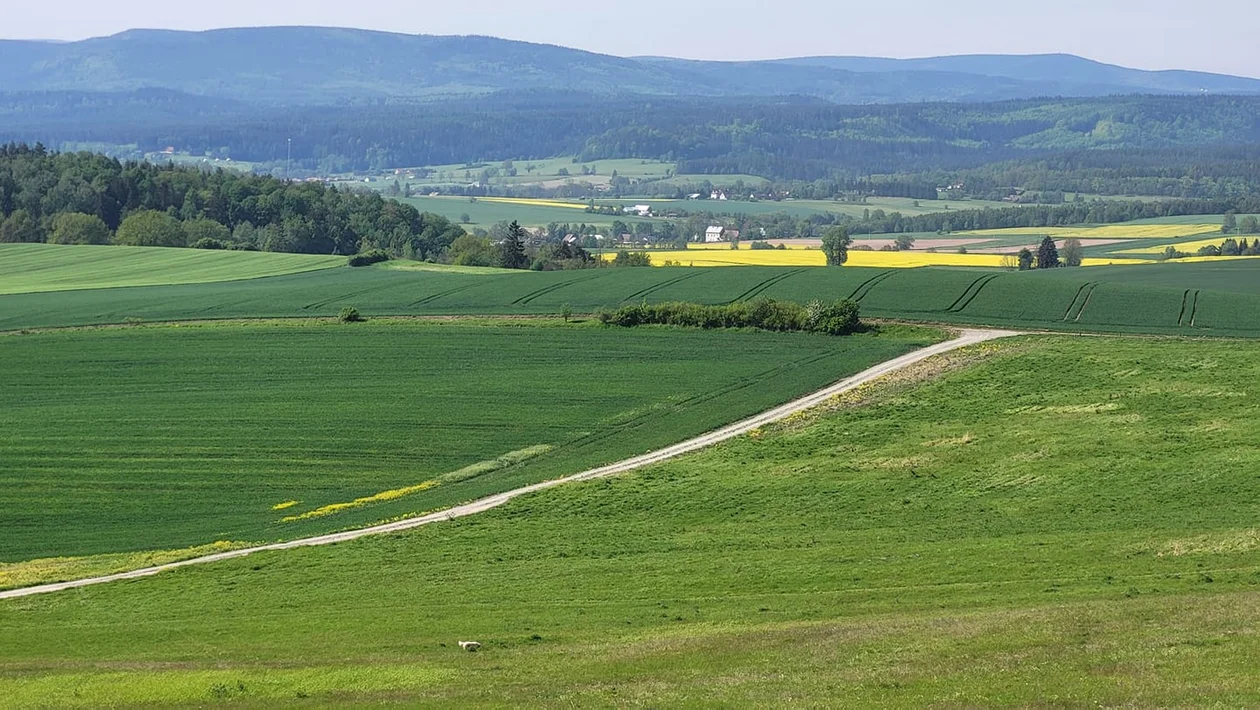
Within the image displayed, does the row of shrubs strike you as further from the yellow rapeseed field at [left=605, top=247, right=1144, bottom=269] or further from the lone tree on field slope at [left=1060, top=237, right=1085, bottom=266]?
the lone tree on field slope at [left=1060, top=237, right=1085, bottom=266]

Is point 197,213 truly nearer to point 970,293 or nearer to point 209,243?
point 209,243

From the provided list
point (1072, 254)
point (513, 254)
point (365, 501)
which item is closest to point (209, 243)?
point (513, 254)

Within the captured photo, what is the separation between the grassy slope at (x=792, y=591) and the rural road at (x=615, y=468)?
1.58 m

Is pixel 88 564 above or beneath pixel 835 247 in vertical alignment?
beneath

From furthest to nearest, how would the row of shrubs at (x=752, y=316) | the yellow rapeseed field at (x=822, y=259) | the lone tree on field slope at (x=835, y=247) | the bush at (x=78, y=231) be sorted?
1. the bush at (x=78, y=231)
2. the yellow rapeseed field at (x=822, y=259)
3. the lone tree on field slope at (x=835, y=247)
4. the row of shrubs at (x=752, y=316)

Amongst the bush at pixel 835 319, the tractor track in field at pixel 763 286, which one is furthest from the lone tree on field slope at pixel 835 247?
the bush at pixel 835 319

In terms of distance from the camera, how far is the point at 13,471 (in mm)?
58094

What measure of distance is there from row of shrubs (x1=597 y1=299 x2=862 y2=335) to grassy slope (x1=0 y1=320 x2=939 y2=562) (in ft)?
4.10

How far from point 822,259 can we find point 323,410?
3361 inches

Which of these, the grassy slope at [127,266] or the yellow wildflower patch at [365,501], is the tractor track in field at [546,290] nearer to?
the grassy slope at [127,266]

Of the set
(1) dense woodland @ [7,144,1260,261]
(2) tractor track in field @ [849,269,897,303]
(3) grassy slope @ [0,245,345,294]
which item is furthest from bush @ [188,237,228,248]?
(2) tractor track in field @ [849,269,897,303]

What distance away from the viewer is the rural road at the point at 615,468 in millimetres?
43562

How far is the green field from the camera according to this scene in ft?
297

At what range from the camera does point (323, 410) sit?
2694 inches
